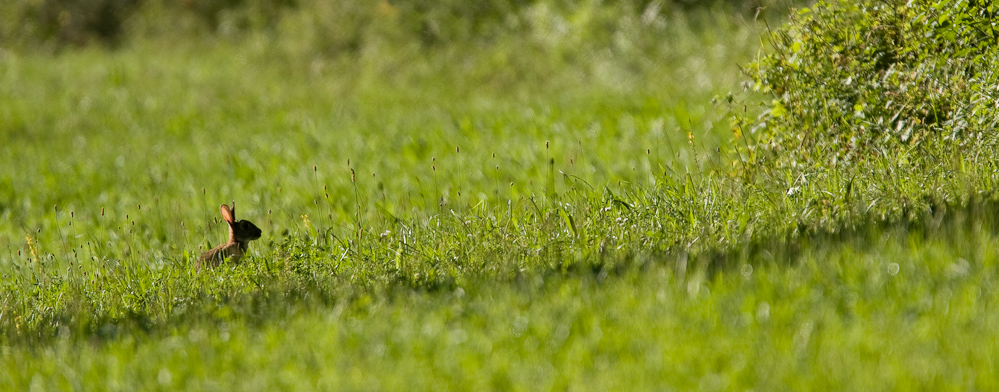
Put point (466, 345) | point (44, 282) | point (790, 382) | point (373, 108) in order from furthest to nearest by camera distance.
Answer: point (373, 108), point (44, 282), point (466, 345), point (790, 382)

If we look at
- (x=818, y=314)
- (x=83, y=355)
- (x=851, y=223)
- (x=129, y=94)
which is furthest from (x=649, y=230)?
(x=129, y=94)

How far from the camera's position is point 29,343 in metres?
4.62

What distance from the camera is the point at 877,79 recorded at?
555cm

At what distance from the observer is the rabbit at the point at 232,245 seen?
571 centimetres

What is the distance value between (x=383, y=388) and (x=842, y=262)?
1.96m

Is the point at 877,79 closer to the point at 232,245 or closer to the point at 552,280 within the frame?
the point at 552,280

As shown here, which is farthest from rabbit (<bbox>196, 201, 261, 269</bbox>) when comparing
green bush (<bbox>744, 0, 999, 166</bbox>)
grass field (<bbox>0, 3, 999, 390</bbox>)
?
green bush (<bbox>744, 0, 999, 166</bbox>)

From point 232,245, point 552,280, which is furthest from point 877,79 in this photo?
point 232,245

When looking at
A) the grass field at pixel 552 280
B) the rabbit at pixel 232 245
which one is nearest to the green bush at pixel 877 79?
the grass field at pixel 552 280

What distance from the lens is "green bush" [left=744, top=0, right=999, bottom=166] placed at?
511 centimetres

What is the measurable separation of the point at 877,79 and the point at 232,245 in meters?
4.00

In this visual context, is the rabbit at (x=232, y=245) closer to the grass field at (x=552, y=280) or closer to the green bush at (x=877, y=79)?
the grass field at (x=552, y=280)

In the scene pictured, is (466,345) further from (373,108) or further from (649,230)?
(373,108)

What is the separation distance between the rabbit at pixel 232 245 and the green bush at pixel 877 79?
10.6 feet
